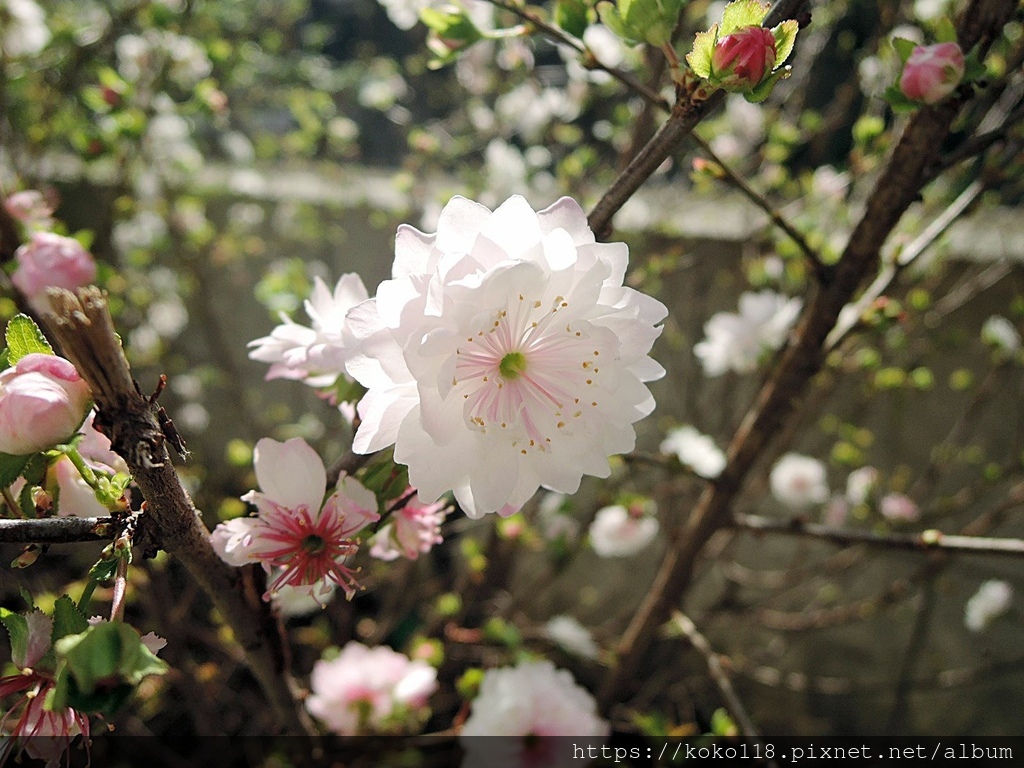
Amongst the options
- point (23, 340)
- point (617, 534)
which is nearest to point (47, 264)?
point (23, 340)

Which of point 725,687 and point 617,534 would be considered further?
point 617,534

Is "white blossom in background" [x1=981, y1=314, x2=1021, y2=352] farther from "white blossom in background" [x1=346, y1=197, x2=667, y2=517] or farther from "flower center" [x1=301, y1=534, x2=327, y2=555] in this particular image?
"flower center" [x1=301, y1=534, x2=327, y2=555]

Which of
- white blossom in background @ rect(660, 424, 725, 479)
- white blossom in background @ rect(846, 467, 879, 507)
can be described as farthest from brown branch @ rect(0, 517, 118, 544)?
white blossom in background @ rect(846, 467, 879, 507)

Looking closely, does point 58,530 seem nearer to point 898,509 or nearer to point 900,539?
point 900,539

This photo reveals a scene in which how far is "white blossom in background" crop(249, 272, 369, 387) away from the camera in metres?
0.52

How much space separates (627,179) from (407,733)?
1.07m

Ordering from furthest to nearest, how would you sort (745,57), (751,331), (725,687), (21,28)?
1. (21,28)
2. (751,331)
3. (725,687)
4. (745,57)

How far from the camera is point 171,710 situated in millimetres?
1931

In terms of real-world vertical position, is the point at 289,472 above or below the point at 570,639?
above

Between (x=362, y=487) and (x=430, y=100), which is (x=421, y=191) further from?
(x=362, y=487)

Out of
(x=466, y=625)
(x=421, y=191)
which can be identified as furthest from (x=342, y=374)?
(x=421, y=191)

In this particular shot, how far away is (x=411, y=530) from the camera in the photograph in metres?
0.58

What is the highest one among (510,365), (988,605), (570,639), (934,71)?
(934,71)

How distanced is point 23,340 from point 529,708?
747 millimetres
